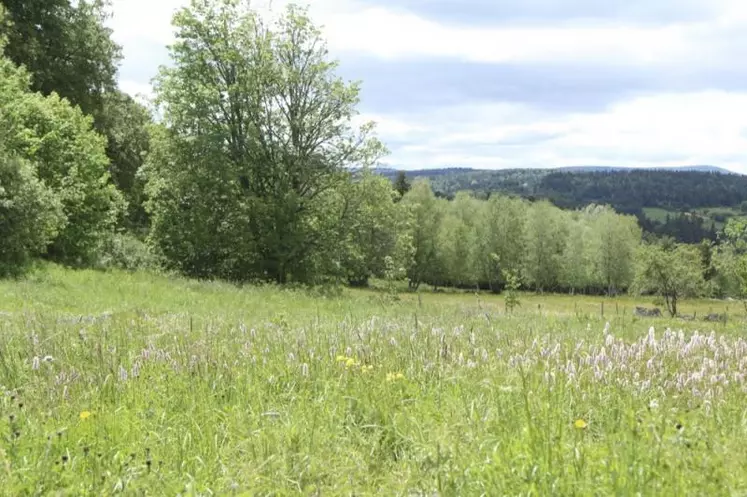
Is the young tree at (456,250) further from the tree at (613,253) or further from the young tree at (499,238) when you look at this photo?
the tree at (613,253)

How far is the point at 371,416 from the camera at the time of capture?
3.97 metres

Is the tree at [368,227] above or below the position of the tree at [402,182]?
below

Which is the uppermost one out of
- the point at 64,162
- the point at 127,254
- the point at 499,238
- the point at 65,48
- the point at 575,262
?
the point at 65,48

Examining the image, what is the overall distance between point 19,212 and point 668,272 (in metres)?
59.8

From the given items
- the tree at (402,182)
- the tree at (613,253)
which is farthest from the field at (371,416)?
the tree at (613,253)

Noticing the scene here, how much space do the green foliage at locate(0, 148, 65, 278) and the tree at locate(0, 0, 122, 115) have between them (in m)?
17.2

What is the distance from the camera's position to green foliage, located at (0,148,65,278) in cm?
2006

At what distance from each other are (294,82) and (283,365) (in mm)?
29538

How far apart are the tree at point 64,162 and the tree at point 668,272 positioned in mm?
53403

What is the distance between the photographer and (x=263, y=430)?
11.3 ft

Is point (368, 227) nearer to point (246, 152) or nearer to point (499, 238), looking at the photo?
point (246, 152)

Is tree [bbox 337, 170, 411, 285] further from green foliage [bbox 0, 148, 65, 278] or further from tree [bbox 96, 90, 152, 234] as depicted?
tree [bbox 96, 90, 152, 234]

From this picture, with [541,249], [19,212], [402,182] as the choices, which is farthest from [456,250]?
[19,212]

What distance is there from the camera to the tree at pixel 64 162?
24.7 m
